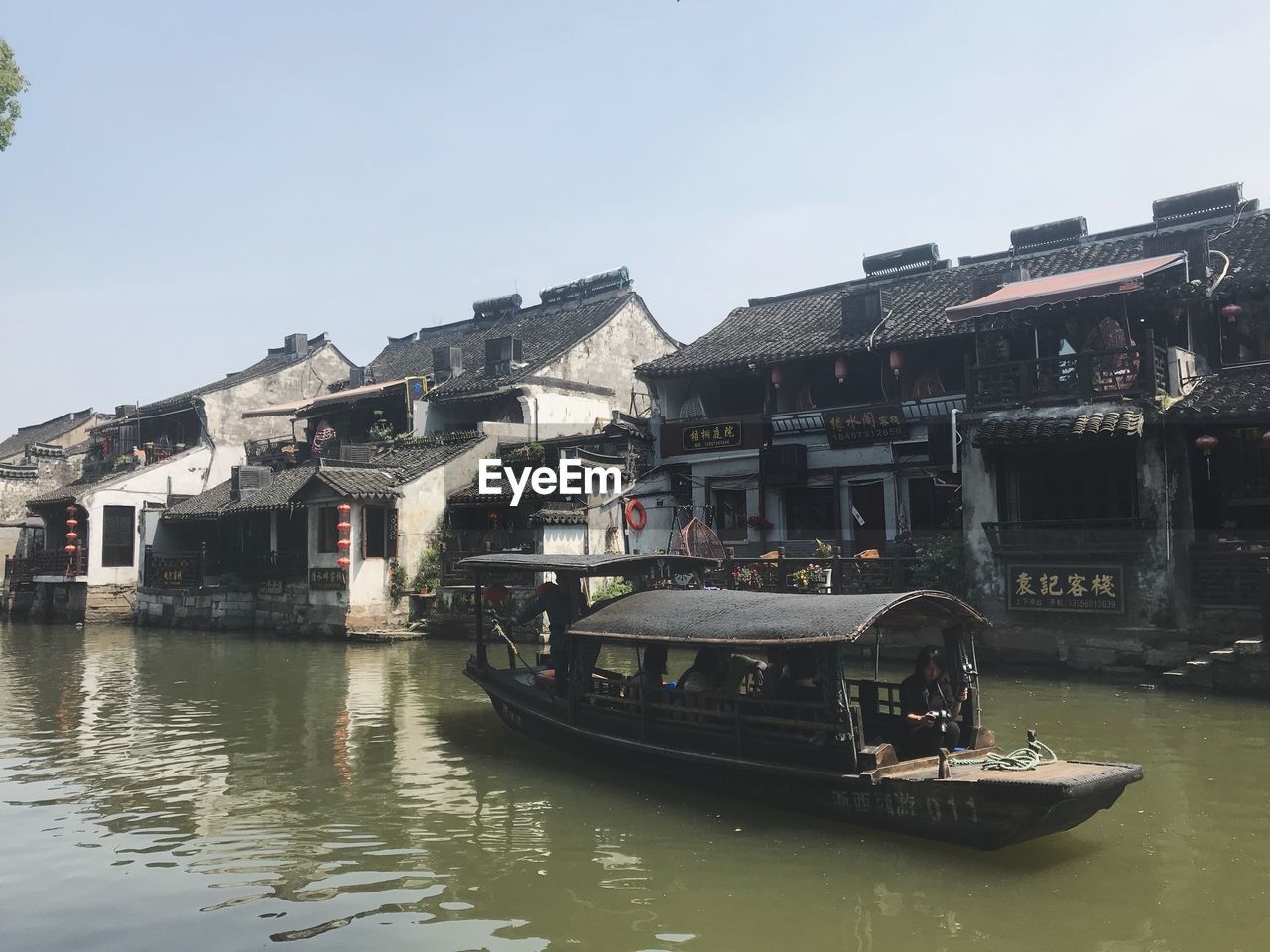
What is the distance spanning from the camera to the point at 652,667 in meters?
9.11

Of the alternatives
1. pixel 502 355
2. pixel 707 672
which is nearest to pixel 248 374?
pixel 502 355

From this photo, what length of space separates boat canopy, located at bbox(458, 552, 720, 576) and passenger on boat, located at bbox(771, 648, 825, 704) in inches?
98.7

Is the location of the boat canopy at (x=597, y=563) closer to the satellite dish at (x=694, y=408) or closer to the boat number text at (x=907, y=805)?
the boat number text at (x=907, y=805)

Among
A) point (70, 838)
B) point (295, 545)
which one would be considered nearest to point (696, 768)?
point (70, 838)

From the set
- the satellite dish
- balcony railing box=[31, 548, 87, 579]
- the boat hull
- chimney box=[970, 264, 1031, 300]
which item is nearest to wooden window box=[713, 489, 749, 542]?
the satellite dish

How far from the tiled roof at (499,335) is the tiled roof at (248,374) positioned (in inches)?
96.9

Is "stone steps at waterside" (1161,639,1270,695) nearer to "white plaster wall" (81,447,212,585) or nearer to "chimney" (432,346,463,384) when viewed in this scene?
"chimney" (432,346,463,384)

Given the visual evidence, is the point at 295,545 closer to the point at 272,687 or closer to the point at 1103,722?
the point at 272,687

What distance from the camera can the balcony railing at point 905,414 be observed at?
17.9 m

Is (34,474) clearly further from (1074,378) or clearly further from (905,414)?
(1074,378)

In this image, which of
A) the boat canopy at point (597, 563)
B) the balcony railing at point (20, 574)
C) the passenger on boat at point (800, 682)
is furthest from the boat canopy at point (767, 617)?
the balcony railing at point (20, 574)

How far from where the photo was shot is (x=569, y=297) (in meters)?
31.4

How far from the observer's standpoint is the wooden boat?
6531 millimetres

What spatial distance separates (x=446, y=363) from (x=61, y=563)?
39.3 ft
